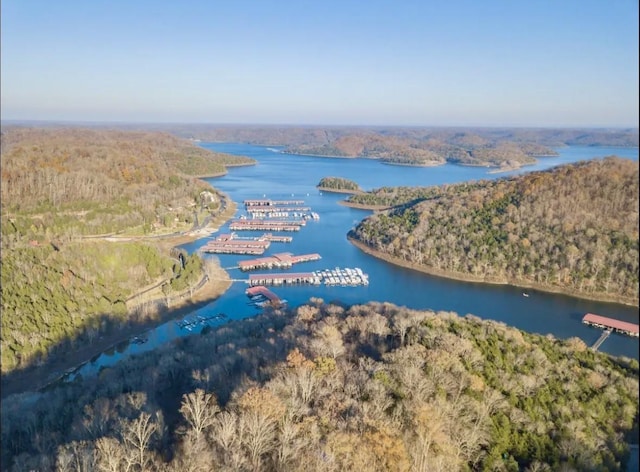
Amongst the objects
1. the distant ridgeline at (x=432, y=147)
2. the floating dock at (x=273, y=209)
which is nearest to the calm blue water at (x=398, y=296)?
the floating dock at (x=273, y=209)

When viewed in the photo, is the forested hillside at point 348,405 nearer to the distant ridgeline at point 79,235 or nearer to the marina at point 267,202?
the distant ridgeline at point 79,235

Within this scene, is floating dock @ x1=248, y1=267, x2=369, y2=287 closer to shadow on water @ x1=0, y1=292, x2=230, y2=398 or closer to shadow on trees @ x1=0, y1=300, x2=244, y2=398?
shadow on trees @ x1=0, y1=300, x2=244, y2=398

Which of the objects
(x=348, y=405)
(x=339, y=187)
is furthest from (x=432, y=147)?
(x=348, y=405)

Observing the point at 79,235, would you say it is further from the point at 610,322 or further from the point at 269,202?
the point at 610,322

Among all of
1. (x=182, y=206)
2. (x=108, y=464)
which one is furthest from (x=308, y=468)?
(x=182, y=206)

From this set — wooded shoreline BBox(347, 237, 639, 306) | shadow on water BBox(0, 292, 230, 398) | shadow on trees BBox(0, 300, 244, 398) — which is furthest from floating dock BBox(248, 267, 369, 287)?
shadow on water BBox(0, 292, 230, 398)

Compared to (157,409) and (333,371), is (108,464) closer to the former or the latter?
(157,409)
